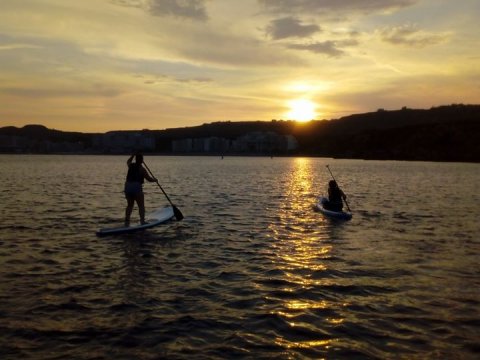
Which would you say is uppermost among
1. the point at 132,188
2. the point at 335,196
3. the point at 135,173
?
the point at 135,173

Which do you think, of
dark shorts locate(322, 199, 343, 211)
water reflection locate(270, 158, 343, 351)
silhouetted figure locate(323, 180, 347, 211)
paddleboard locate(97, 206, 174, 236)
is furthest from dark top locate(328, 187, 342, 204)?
paddleboard locate(97, 206, 174, 236)

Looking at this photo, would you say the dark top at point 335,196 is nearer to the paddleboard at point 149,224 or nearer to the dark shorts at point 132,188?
the paddleboard at point 149,224

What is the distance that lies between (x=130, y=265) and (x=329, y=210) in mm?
13099

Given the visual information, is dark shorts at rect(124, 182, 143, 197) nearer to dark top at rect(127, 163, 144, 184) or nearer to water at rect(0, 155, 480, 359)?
dark top at rect(127, 163, 144, 184)

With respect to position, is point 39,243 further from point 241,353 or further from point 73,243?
point 241,353

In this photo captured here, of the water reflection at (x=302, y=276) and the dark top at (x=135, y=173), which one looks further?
the dark top at (x=135, y=173)

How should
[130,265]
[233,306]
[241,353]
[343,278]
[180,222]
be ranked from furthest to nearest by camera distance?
[180,222]
[130,265]
[343,278]
[233,306]
[241,353]

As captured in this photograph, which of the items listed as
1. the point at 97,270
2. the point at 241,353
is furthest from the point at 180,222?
the point at 241,353

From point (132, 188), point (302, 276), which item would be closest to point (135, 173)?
point (132, 188)

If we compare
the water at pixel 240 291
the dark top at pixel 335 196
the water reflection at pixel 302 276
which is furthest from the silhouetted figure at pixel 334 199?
the water at pixel 240 291

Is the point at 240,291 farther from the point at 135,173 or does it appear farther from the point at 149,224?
the point at 135,173

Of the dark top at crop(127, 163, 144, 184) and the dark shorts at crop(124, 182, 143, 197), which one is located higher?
the dark top at crop(127, 163, 144, 184)

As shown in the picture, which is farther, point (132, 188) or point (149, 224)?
point (149, 224)

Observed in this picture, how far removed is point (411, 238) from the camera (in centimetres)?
1678
